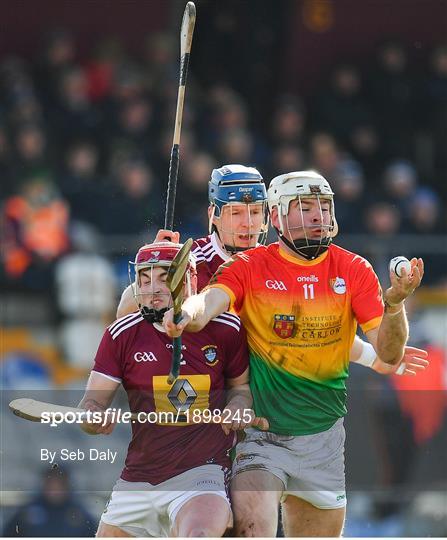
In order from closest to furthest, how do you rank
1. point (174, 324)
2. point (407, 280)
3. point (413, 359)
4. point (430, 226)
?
point (174, 324) → point (407, 280) → point (413, 359) → point (430, 226)

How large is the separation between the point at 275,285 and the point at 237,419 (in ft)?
1.92

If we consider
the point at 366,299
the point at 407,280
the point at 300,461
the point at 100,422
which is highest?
the point at 407,280

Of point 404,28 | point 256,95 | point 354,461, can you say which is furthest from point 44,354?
point 404,28

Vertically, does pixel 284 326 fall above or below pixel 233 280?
below

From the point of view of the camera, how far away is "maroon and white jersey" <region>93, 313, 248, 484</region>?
5.58 m

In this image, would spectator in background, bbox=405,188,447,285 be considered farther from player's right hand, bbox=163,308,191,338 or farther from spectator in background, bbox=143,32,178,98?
player's right hand, bbox=163,308,191,338

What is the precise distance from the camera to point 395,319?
539cm

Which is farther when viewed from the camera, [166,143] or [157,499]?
[166,143]

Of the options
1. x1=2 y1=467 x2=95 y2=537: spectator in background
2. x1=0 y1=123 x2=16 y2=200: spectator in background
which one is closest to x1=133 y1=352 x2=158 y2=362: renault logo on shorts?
x1=2 y1=467 x2=95 y2=537: spectator in background

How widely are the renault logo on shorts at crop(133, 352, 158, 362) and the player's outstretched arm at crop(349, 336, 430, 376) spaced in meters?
0.97

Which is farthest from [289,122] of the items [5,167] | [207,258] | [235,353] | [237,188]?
[235,353]

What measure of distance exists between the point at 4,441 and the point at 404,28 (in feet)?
22.7

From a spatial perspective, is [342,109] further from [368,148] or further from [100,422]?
[100,422]

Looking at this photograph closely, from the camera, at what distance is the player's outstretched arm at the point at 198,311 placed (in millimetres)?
5070
